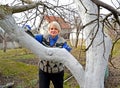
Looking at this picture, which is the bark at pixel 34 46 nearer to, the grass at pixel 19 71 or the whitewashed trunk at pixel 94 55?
the whitewashed trunk at pixel 94 55

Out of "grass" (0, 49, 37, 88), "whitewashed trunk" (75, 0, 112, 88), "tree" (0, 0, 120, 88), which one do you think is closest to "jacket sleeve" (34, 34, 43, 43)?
"tree" (0, 0, 120, 88)

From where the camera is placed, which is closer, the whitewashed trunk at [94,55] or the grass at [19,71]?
the whitewashed trunk at [94,55]

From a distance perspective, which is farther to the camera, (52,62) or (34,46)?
(52,62)

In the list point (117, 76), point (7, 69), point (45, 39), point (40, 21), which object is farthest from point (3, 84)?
point (45, 39)

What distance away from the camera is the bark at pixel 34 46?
11.7ft

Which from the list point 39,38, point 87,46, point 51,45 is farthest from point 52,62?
point 87,46

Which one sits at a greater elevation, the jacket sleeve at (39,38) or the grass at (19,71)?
the jacket sleeve at (39,38)

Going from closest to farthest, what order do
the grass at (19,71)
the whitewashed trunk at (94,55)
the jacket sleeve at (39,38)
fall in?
the whitewashed trunk at (94,55) < the jacket sleeve at (39,38) < the grass at (19,71)

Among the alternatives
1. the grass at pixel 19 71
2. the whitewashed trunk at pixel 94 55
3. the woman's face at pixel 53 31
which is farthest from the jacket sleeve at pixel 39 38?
the grass at pixel 19 71

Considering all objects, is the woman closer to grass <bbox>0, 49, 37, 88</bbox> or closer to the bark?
the bark

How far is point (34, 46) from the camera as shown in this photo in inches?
148

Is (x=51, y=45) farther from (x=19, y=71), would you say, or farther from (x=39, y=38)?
(x=19, y=71)

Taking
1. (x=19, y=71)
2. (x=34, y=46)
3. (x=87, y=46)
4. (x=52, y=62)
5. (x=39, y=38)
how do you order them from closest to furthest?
1. (x=34, y=46)
2. (x=87, y=46)
3. (x=39, y=38)
4. (x=52, y=62)
5. (x=19, y=71)

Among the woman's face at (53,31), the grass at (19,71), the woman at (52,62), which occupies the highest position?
the woman's face at (53,31)
